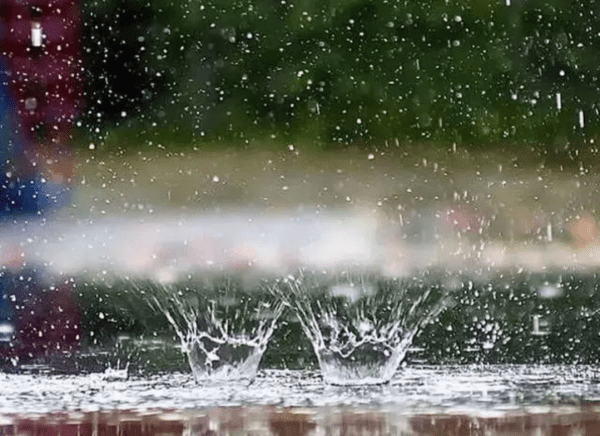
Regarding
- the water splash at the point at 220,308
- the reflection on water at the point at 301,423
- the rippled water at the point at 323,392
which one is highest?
the water splash at the point at 220,308

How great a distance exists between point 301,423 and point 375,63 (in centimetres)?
900

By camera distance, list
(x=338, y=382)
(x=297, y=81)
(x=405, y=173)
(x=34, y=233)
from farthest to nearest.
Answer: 1. (x=405, y=173)
2. (x=34, y=233)
3. (x=297, y=81)
4. (x=338, y=382)

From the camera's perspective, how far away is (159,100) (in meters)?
13.4

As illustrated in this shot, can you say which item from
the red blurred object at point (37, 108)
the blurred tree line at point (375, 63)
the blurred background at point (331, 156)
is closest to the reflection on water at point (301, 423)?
the red blurred object at point (37, 108)

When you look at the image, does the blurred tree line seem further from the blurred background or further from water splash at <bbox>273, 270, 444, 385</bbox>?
water splash at <bbox>273, 270, 444, 385</bbox>

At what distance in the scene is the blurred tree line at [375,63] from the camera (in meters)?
11.9

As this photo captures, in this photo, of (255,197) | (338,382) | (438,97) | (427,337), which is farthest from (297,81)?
(338,382)

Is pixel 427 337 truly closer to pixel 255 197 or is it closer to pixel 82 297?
pixel 82 297

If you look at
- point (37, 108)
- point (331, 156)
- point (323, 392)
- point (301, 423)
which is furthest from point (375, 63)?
point (301, 423)

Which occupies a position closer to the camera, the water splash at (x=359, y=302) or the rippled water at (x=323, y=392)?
the rippled water at (x=323, y=392)

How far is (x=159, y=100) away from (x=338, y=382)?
9468mm

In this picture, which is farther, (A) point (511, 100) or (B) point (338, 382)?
(A) point (511, 100)

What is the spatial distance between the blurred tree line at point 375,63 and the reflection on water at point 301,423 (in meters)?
8.62

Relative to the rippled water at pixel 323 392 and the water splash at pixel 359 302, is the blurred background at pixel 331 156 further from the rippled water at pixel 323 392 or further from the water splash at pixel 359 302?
the rippled water at pixel 323 392
